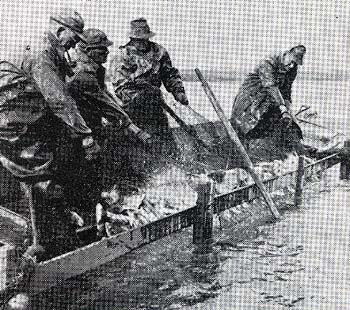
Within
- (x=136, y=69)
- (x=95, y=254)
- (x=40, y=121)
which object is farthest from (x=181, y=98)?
(x=95, y=254)

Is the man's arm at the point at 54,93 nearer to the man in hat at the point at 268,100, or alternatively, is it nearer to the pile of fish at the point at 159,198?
the pile of fish at the point at 159,198

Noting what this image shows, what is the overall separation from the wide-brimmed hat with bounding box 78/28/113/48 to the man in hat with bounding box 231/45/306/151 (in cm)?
371

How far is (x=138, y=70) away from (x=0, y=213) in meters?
3.07

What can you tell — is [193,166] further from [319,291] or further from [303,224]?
[319,291]

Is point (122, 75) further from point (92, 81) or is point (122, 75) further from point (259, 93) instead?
point (259, 93)

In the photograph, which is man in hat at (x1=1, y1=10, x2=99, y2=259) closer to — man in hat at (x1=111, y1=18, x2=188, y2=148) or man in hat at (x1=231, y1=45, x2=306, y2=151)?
man in hat at (x1=111, y1=18, x2=188, y2=148)

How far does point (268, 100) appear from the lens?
7.53m

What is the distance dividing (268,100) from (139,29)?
244 cm

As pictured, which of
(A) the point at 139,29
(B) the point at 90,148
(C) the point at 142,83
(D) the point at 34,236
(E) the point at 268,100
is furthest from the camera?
(E) the point at 268,100

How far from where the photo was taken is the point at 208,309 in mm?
3793

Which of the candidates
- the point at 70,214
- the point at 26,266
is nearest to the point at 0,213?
the point at 70,214

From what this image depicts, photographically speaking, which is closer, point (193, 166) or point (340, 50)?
point (340, 50)

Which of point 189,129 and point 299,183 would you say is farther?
point 189,129

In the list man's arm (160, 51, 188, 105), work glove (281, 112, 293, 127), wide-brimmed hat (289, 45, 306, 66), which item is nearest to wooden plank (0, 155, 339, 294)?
man's arm (160, 51, 188, 105)
